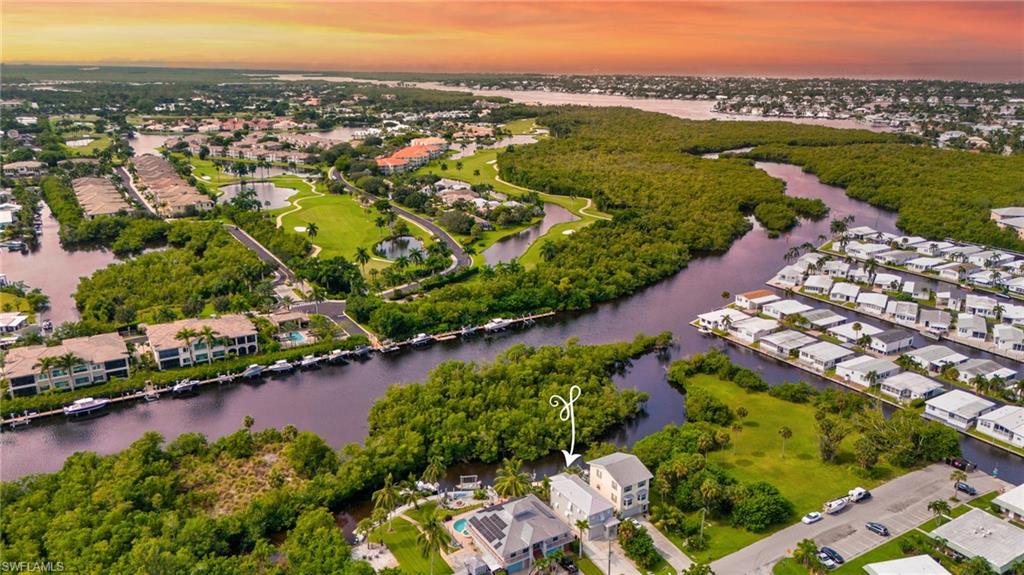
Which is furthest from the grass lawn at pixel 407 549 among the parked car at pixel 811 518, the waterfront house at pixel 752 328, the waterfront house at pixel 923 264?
the waterfront house at pixel 923 264

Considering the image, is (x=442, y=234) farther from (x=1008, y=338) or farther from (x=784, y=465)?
(x=1008, y=338)

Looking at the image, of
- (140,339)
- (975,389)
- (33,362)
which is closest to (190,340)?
(140,339)

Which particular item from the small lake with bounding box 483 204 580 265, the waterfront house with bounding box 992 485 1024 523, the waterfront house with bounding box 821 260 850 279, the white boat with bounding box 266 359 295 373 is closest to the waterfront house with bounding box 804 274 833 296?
the waterfront house with bounding box 821 260 850 279

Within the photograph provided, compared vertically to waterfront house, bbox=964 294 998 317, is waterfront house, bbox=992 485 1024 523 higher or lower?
lower

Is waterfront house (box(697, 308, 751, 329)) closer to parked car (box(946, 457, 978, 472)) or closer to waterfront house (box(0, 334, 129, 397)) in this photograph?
parked car (box(946, 457, 978, 472))

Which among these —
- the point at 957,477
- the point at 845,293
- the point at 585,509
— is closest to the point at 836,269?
the point at 845,293
